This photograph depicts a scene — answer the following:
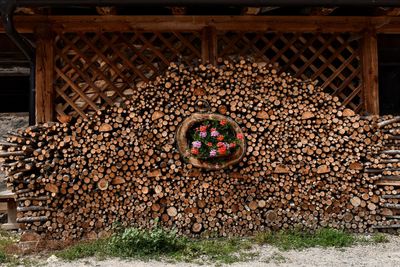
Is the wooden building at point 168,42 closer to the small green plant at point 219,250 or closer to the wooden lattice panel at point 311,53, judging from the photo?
the wooden lattice panel at point 311,53

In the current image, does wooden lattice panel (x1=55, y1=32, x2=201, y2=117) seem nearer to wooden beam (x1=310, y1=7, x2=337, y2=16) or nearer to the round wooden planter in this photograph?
the round wooden planter

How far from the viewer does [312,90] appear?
6105mm

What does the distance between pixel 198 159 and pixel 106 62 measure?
7.02 ft

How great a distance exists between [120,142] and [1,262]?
2.11 m

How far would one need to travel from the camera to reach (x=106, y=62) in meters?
6.28

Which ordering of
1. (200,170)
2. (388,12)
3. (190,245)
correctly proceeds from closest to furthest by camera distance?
(190,245) < (200,170) < (388,12)

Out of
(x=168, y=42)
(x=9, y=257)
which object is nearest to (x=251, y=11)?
(x=168, y=42)

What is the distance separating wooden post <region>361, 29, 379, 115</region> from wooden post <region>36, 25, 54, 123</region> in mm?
5025

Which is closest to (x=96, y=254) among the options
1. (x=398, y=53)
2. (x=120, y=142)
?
(x=120, y=142)

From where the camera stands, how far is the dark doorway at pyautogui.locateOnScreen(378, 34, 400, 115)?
28.8ft

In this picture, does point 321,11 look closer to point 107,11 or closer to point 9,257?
point 107,11

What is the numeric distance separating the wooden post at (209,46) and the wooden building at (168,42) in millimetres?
16

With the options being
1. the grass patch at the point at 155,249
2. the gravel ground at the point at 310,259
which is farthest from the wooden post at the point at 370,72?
the grass patch at the point at 155,249

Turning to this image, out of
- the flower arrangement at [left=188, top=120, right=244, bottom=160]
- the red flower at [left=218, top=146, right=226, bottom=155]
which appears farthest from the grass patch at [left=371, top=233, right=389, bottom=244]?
the red flower at [left=218, top=146, right=226, bottom=155]
